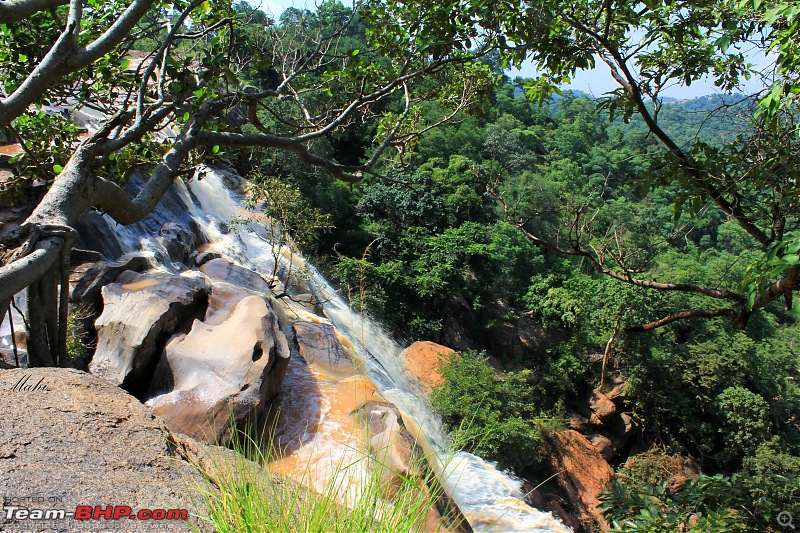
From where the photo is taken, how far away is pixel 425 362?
12.4 meters

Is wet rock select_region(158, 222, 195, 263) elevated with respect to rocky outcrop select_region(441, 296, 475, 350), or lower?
elevated

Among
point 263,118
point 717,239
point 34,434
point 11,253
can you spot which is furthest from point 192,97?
point 717,239

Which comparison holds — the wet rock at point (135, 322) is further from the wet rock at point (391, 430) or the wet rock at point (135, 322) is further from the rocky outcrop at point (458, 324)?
the rocky outcrop at point (458, 324)

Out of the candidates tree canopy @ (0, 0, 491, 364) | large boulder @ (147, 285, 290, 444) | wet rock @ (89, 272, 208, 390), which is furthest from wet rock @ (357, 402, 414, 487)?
tree canopy @ (0, 0, 491, 364)

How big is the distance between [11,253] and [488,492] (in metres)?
7.33

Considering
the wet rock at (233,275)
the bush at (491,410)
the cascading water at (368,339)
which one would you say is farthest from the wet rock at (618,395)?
the wet rock at (233,275)

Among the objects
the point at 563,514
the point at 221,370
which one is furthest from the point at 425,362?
the point at 221,370

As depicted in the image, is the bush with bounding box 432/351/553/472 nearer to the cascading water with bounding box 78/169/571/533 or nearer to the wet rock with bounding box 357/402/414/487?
the cascading water with bounding box 78/169/571/533

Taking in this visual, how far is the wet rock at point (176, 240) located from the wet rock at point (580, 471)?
8214 millimetres

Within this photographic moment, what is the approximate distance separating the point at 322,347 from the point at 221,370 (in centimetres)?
231

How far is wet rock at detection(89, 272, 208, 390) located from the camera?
19.0 feet

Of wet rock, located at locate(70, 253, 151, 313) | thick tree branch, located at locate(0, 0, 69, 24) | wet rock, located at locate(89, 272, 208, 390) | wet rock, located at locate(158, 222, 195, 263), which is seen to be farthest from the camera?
wet rock, located at locate(158, 222, 195, 263)

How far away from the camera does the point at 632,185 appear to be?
3.23m

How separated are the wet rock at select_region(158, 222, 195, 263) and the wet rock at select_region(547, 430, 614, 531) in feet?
26.9
